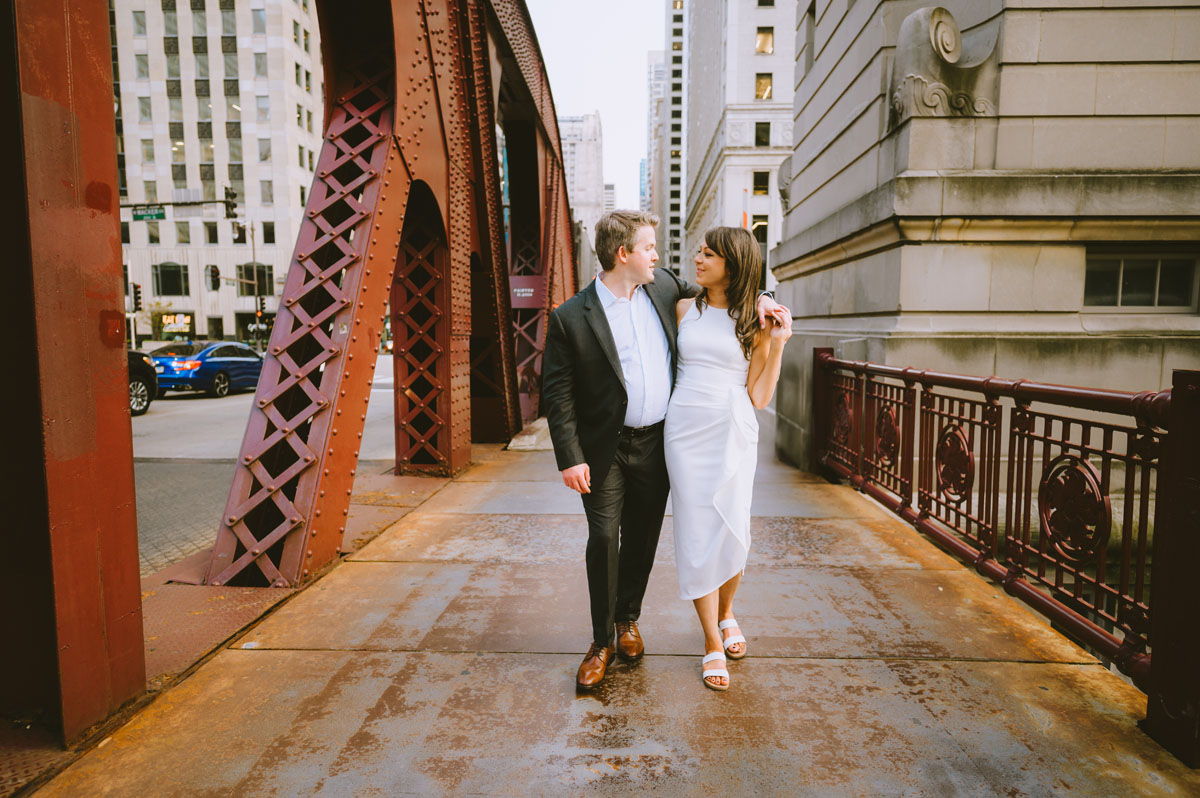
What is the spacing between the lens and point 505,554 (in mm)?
4816

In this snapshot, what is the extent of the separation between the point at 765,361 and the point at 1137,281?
6187 millimetres

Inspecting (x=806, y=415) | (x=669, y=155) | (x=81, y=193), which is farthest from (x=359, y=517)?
(x=669, y=155)

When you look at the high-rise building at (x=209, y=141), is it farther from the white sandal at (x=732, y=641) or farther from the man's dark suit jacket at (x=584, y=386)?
the white sandal at (x=732, y=641)

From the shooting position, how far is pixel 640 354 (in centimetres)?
304

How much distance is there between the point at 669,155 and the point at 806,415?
5899 inches

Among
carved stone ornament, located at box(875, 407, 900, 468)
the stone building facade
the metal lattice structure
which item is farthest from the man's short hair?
the stone building facade

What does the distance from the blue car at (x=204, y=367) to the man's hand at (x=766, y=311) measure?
1866 centimetres

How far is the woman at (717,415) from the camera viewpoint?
296 centimetres

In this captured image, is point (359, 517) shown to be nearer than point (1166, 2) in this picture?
Yes

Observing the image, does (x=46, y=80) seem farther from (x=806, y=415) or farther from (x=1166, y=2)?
(x=1166, y=2)

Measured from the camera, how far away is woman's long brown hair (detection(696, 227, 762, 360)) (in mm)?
2943

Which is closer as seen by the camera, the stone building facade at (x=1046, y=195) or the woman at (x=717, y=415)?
the woman at (x=717, y=415)

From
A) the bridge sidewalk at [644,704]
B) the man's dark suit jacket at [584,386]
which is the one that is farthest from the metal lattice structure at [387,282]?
the man's dark suit jacket at [584,386]

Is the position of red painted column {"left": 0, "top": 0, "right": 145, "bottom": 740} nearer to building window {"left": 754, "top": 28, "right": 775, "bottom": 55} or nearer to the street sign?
the street sign
